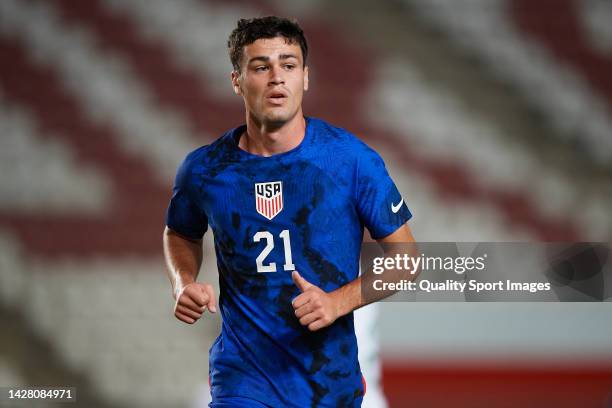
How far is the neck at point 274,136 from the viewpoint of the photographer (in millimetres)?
2303

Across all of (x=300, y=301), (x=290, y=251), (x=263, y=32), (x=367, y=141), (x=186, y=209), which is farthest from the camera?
(x=367, y=141)

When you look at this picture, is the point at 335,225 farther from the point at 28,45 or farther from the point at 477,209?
the point at 28,45

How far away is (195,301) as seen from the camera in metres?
2.07

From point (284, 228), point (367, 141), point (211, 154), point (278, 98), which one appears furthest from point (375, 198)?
point (367, 141)

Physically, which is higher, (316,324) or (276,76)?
(276,76)

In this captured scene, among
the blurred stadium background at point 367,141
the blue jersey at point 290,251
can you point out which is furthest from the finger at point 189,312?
the blurred stadium background at point 367,141

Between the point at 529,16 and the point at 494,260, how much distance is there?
132 centimetres

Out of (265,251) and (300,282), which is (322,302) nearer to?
(300,282)

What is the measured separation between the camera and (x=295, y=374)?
2.21 meters

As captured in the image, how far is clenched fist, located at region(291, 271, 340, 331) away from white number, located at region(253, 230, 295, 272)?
0.16 m

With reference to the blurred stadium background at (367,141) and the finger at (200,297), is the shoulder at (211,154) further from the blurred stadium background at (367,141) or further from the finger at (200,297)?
the blurred stadium background at (367,141)

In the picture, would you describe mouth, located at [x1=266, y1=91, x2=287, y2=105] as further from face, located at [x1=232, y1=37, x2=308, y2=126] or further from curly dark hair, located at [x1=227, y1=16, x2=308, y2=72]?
curly dark hair, located at [x1=227, y1=16, x2=308, y2=72]

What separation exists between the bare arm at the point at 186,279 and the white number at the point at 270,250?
0.61 ft

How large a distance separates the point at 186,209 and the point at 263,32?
1.87ft
